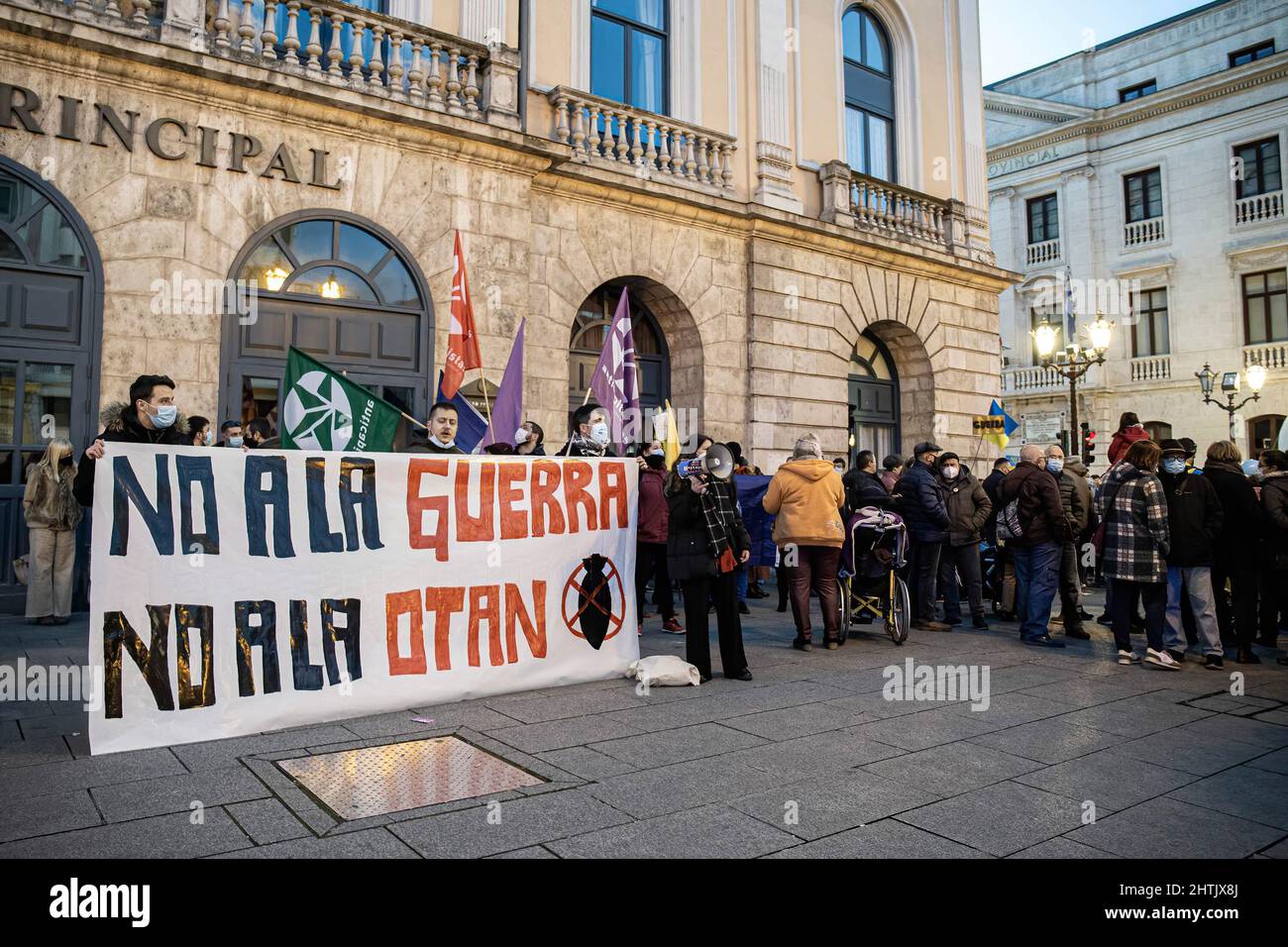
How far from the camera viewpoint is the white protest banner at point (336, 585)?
499 centimetres

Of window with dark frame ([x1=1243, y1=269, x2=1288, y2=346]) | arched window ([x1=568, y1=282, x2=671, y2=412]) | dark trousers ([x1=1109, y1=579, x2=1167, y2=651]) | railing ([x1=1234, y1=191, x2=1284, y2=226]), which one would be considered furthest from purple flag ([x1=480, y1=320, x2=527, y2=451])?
railing ([x1=1234, y1=191, x2=1284, y2=226])

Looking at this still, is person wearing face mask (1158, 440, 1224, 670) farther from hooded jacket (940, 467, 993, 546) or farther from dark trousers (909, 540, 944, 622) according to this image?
dark trousers (909, 540, 944, 622)

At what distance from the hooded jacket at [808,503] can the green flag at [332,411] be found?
3488mm

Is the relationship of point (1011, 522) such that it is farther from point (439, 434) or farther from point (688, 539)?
point (439, 434)

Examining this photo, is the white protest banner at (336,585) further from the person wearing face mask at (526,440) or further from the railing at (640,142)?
the railing at (640,142)

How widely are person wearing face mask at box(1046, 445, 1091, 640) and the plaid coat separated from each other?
1.70 metres

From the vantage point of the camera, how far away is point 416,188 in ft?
37.7

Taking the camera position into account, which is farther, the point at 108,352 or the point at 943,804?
the point at 108,352

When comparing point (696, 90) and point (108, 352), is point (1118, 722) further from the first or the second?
point (696, 90)

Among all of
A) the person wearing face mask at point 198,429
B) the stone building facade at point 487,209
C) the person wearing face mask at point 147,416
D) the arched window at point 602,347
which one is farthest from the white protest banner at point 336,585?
the arched window at point 602,347

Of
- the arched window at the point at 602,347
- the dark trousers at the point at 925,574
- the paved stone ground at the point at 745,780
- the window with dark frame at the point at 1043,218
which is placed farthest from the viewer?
the window with dark frame at the point at 1043,218

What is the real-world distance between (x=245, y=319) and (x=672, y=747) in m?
7.94

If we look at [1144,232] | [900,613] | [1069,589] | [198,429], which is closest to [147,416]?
[198,429]
